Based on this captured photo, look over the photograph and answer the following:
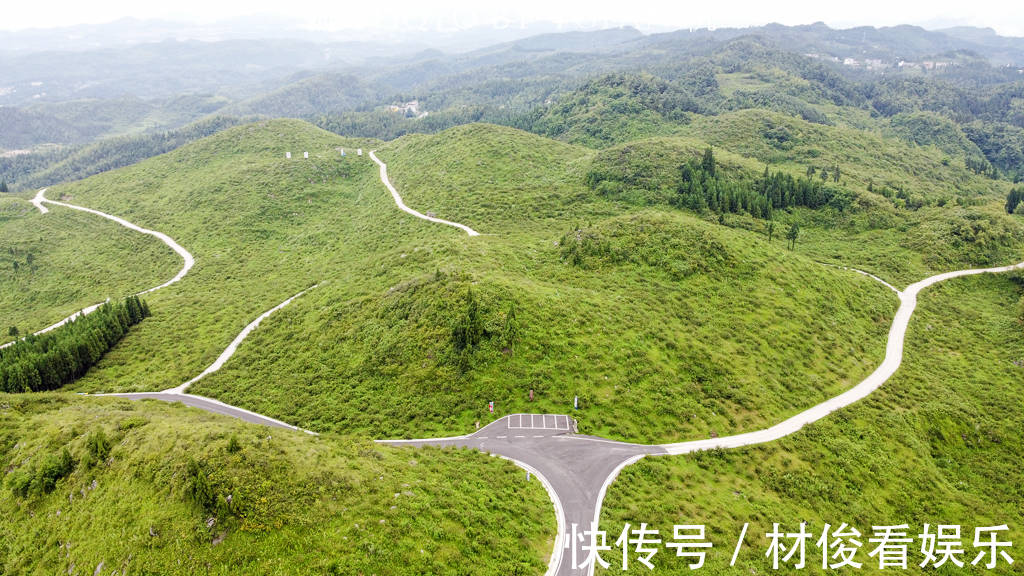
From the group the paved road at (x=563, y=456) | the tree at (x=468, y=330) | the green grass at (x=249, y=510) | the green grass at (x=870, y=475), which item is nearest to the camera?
the green grass at (x=249, y=510)

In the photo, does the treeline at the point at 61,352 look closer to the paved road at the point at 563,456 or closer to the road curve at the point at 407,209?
the paved road at the point at 563,456

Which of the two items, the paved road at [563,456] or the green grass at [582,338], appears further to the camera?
the green grass at [582,338]

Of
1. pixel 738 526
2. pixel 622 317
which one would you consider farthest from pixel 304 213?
pixel 738 526

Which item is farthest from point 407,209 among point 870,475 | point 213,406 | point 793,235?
point 870,475

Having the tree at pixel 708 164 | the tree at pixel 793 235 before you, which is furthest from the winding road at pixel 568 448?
the tree at pixel 708 164

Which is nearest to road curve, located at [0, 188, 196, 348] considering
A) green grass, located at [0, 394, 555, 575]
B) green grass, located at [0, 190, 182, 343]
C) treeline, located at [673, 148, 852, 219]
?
green grass, located at [0, 190, 182, 343]

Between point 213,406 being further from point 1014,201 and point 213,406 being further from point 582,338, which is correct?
point 1014,201
